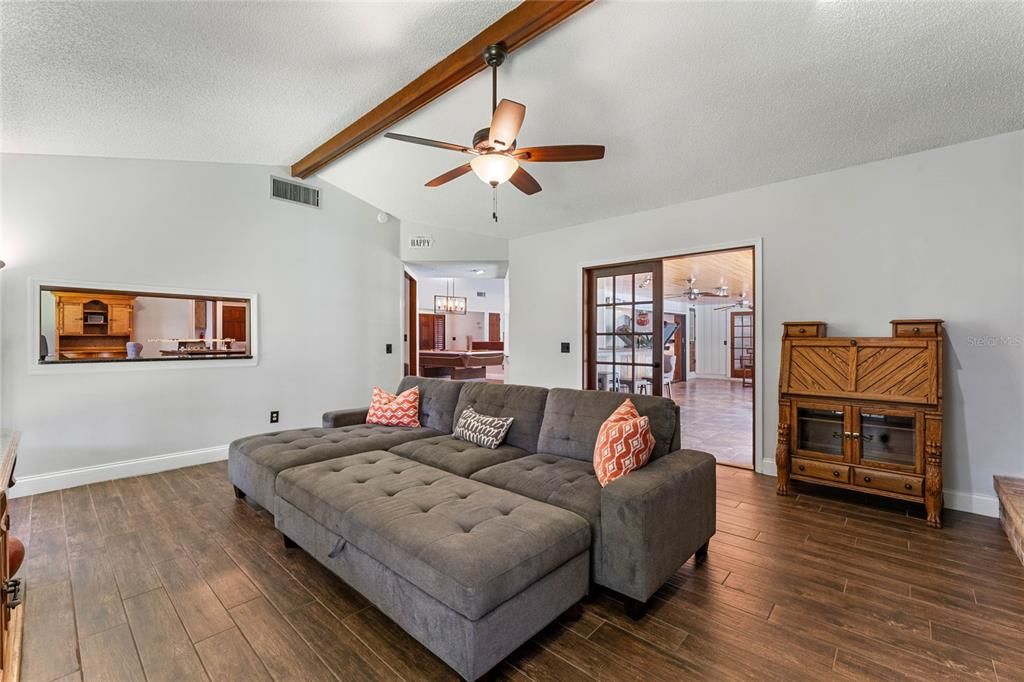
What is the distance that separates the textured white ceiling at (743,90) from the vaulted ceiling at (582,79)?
0.01m

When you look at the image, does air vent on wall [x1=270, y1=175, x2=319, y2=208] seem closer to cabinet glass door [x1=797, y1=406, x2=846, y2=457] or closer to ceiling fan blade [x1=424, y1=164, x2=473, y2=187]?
ceiling fan blade [x1=424, y1=164, x2=473, y2=187]

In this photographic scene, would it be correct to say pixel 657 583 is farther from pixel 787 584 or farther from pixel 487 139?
pixel 487 139

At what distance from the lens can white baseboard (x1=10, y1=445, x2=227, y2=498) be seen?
11.0ft

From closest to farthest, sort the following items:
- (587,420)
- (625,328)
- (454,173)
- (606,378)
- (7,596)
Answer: (7,596) → (587,420) → (454,173) → (625,328) → (606,378)

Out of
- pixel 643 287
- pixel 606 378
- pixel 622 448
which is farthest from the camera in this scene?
pixel 606 378

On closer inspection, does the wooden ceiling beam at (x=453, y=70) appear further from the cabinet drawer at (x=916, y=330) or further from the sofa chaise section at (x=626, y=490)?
the cabinet drawer at (x=916, y=330)

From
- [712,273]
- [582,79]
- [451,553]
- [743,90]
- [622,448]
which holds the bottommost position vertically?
[451,553]

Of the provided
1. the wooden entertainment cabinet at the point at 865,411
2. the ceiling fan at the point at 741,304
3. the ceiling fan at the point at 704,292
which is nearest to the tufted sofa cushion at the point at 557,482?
the wooden entertainment cabinet at the point at 865,411

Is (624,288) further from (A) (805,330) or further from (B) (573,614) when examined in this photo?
(B) (573,614)

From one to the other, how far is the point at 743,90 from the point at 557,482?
264 centimetres

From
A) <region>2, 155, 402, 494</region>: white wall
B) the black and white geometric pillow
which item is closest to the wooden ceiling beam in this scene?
<region>2, 155, 402, 494</region>: white wall

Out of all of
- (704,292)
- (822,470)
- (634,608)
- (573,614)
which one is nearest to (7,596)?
(573,614)

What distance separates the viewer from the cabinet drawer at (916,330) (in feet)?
9.51

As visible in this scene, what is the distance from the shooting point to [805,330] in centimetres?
344
